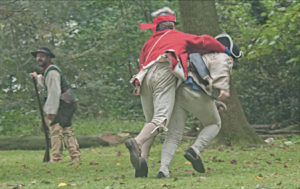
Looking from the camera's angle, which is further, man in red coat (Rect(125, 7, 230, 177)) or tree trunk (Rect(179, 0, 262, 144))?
tree trunk (Rect(179, 0, 262, 144))

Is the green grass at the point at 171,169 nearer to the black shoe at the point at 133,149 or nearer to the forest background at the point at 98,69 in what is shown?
the black shoe at the point at 133,149

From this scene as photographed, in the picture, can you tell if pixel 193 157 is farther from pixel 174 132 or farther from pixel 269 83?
pixel 269 83

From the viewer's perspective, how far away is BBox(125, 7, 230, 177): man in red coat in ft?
20.3

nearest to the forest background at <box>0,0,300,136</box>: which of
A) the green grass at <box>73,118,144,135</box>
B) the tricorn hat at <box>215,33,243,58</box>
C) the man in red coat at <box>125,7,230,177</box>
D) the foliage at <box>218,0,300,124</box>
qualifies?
the foliage at <box>218,0,300,124</box>

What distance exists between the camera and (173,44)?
21.0 feet

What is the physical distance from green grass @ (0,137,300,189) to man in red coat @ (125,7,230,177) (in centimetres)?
56

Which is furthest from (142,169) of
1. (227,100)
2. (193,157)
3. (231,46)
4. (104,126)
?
(104,126)

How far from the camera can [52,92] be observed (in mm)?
9141

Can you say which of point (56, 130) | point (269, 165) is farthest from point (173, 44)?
point (56, 130)

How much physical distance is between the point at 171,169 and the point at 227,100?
3.14 metres

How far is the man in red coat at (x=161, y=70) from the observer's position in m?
6.20

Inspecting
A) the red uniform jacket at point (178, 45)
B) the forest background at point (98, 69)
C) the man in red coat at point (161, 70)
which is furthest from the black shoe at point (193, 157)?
the forest background at point (98, 69)

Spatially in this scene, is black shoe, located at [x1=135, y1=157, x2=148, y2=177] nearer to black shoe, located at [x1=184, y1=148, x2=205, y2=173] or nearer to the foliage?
black shoe, located at [x1=184, y1=148, x2=205, y2=173]

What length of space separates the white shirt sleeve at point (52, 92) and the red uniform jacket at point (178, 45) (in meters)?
2.84
